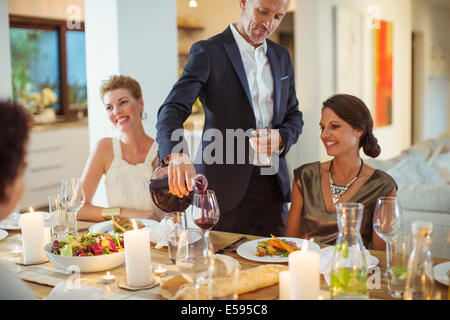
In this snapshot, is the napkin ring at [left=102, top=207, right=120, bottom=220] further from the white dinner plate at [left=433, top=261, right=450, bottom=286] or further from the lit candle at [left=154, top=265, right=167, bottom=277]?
the white dinner plate at [left=433, top=261, right=450, bottom=286]

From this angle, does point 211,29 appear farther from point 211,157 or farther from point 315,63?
point 211,157

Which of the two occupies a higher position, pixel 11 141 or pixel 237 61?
pixel 237 61

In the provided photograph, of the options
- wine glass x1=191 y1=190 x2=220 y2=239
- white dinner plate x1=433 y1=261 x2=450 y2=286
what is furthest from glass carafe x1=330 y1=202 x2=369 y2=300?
wine glass x1=191 y1=190 x2=220 y2=239

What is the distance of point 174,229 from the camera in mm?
1390

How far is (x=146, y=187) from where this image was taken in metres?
2.41

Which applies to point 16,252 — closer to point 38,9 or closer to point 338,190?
point 338,190

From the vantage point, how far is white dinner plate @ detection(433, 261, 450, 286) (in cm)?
122

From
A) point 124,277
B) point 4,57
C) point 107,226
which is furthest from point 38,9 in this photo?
point 124,277

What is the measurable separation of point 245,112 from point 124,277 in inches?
42.0

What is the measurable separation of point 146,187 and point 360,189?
99 cm

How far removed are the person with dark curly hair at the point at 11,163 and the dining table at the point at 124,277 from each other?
309 millimetres

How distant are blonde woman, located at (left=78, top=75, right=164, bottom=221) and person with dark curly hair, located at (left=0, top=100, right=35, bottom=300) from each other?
141 centimetres

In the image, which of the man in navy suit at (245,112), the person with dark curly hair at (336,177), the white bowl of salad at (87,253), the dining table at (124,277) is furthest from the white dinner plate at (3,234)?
the person with dark curly hair at (336,177)

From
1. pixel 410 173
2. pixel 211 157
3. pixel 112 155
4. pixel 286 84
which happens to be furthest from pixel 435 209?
pixel 112 155
